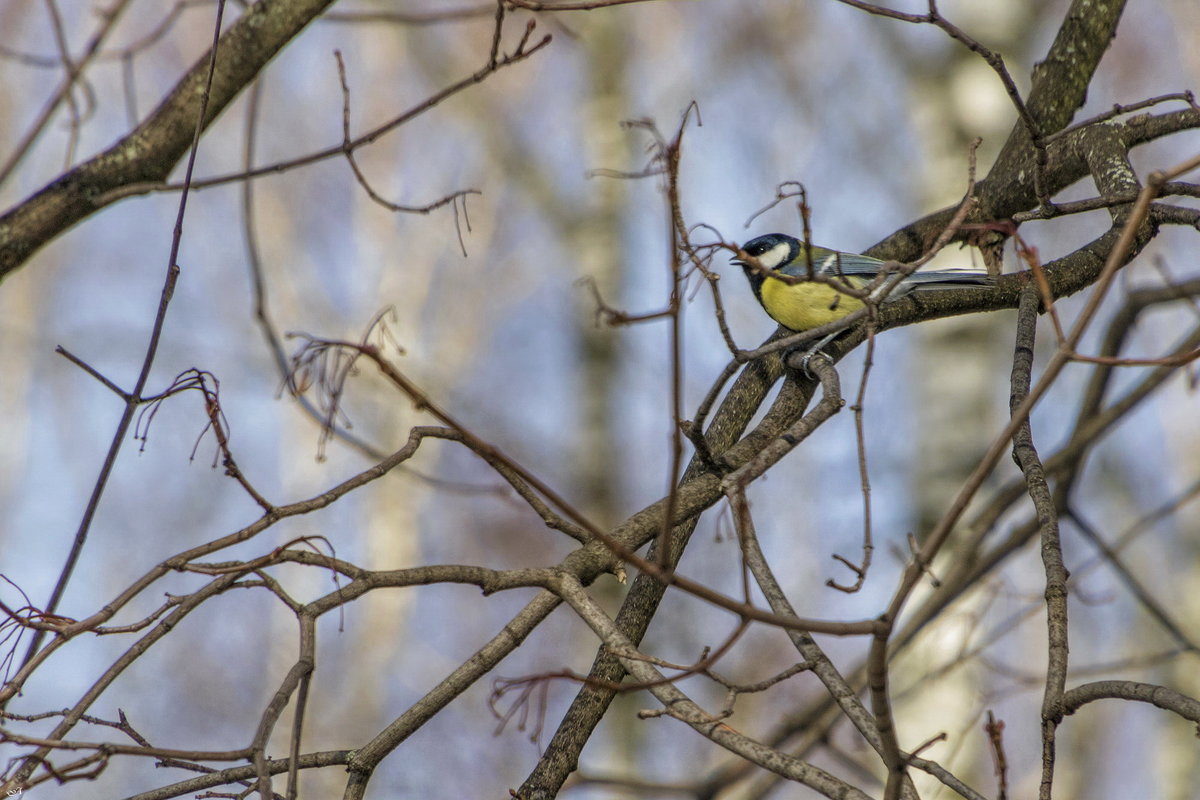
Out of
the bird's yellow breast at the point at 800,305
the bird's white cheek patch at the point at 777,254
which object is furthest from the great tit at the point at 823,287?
the bird's white cheek patch at the point at 777,254

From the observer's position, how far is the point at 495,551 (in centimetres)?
954

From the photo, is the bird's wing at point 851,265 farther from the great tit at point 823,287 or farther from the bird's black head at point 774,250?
the bird's black head at point 774,250

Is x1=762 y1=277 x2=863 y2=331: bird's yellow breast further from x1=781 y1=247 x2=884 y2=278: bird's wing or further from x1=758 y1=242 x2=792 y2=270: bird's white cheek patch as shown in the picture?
x1=758 y1=242 x2=792 y2=270: bird's white cheek patch

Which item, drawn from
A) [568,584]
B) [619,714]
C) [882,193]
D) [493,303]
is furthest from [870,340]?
[493,303]

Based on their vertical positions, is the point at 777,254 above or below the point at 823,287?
above

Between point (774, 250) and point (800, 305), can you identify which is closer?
point (800, 305)

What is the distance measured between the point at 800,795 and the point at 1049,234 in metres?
5.27

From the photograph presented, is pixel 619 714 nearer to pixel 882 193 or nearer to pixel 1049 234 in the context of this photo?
pixel 882 193

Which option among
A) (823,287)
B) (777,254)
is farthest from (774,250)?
(823,287)

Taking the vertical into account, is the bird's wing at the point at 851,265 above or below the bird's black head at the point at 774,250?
below

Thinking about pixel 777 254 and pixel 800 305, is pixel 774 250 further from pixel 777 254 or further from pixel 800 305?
pixel 800 305

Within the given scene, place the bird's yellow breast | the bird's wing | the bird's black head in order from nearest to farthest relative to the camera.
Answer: the bird's wing, the bird's yellow breast, the bird's black head

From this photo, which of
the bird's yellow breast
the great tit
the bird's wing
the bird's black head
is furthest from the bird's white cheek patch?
the bird's yellow breast

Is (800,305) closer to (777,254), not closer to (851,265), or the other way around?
(851,265)
